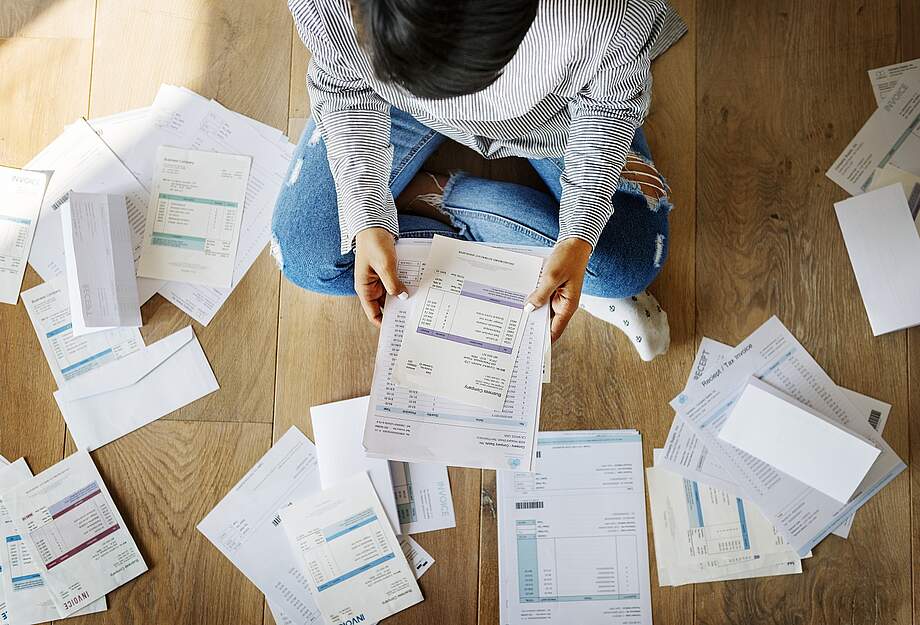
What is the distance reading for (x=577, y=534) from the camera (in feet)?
3.94

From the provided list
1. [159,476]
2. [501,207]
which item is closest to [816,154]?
[501,207]

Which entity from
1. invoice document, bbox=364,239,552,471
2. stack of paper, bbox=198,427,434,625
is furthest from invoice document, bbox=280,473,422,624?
invoice document, bbox=364,239,552,471

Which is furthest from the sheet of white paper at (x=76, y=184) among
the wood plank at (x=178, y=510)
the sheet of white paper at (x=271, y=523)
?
the sheet of white paper at (x=271, y=523)

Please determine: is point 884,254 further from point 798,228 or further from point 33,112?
point 33,112

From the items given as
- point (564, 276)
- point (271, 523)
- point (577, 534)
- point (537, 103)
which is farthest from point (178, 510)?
point (537, 103)

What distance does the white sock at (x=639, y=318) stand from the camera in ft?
3.83

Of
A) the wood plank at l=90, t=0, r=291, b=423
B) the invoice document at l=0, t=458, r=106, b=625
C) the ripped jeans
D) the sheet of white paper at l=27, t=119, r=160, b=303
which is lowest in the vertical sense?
the invoice document at l=0, t=458, r=106, b=625

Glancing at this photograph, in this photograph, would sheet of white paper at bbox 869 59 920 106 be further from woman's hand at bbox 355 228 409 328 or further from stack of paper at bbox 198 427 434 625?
stack of paper at bbox 198 427 434 625

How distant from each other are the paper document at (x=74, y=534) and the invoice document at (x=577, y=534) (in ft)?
2.12

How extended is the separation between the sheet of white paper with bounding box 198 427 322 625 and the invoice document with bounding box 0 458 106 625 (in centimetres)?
24

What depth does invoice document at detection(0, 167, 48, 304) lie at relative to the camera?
4.15ft

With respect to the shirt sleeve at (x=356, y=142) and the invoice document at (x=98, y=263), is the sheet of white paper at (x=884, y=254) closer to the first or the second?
the shirt sleeve at (x=356, y=142)

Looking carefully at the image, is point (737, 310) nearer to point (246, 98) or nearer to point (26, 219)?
point (246, 98)

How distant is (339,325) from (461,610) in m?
0.53
